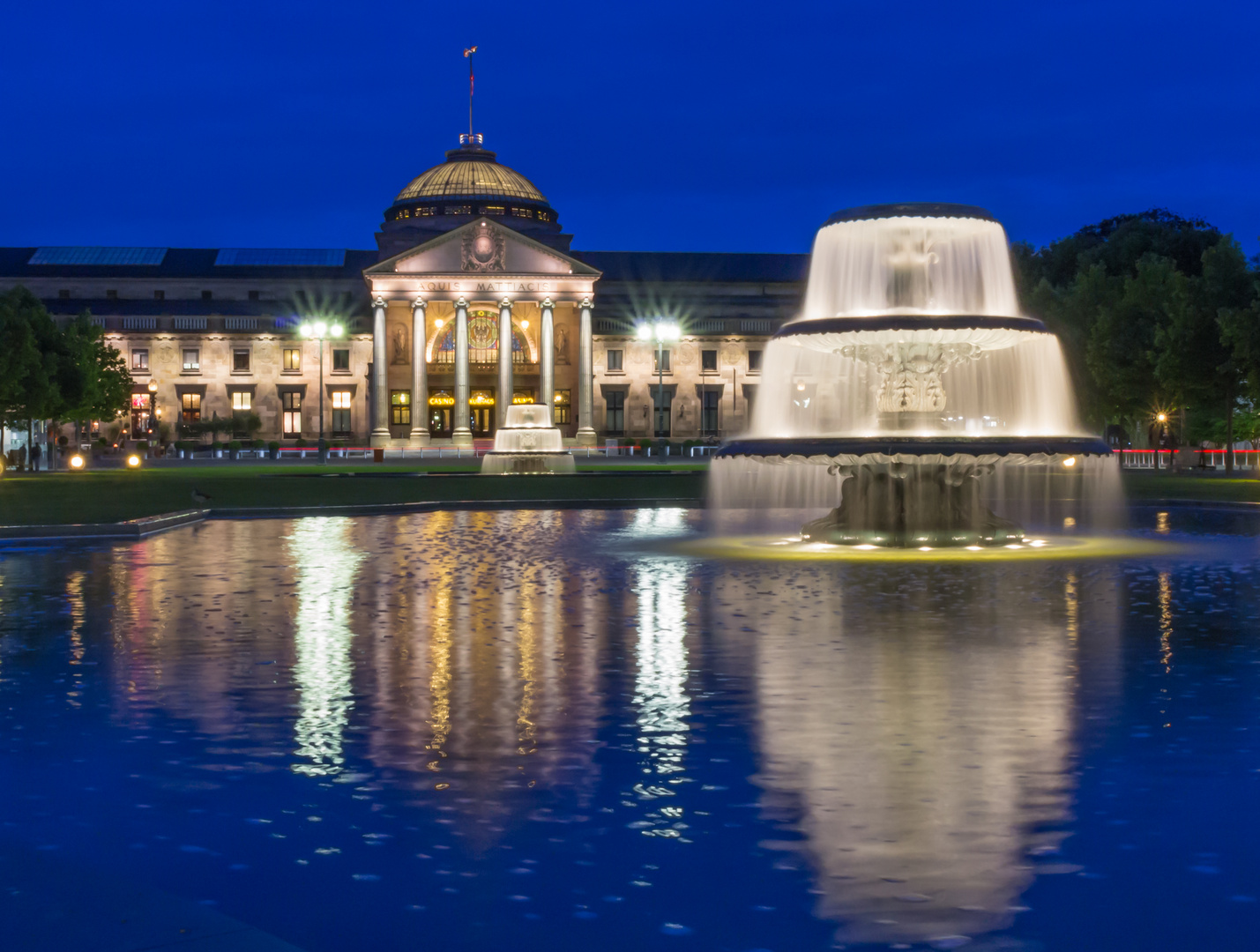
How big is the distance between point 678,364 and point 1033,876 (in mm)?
99141

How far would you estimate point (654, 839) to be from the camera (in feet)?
18.5

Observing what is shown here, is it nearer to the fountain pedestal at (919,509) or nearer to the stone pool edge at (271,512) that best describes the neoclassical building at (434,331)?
the stone pool edge at (271,512)

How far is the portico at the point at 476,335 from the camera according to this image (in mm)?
95750

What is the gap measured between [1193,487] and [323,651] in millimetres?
31604

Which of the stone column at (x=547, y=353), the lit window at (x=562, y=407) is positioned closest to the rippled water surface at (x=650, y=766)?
the stone column at (x=547, y=353)

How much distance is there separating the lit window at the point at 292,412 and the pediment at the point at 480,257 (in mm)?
11392

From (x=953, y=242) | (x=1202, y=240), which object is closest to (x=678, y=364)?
(x=1202, y=240)

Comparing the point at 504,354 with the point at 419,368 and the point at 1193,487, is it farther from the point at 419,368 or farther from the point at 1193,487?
the point at 1193,487

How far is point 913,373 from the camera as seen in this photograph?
67.4 feet

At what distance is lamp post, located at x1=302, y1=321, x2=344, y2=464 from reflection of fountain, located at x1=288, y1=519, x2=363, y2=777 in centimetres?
5560

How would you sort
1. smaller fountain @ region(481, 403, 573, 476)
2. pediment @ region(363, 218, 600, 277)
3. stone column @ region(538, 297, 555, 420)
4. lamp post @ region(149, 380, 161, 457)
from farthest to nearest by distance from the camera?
1. lamp post @ region(149, 380, 161, 457)
2. stone column @ region(538, 297, 555, 420)
3. pediment @ region(363, 218, 600, 277)
4. smaller fountain @ region(481, 403, 573, 476)

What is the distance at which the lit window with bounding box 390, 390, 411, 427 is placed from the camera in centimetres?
10056

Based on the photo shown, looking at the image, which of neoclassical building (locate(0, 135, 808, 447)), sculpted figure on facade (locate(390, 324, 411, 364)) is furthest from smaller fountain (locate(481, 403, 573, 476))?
sculpted figure on facade (locate(390, 324, 411, 364))

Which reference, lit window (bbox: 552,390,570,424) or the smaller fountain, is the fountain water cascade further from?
lit window (bbox: 552,390,570,424)
